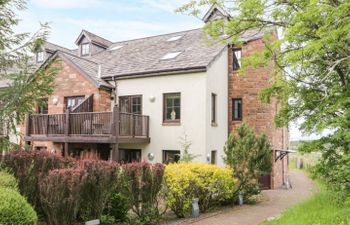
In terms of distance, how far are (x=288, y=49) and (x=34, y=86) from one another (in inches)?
259

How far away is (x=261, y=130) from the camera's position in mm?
17203

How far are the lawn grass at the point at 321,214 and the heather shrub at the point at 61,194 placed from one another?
184 inches

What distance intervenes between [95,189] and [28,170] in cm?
166

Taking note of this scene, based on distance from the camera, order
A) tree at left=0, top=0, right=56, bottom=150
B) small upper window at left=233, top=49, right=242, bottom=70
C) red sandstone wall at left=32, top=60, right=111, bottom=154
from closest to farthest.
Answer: tree at left=0, top=0, right=56, bottom=150, red sandstone wall at left=32, top=60, right=111, bottom=154, small upper window at left=233, top=49, right=242, bottom=70

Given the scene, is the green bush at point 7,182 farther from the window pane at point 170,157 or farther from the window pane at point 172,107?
the window pane at point 172,107

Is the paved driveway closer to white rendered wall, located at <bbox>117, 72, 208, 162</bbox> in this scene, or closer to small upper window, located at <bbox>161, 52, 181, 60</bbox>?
white rendered wall, located at <bbox>117, 72, 208, 162</bbox>

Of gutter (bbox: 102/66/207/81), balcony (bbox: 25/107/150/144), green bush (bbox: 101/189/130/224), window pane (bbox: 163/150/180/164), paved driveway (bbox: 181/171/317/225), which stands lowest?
paved driveway (bbox: 181/171/317/225)

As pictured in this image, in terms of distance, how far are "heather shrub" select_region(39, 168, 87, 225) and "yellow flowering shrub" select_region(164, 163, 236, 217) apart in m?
3.10

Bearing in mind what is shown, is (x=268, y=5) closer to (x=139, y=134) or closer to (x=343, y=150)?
(x=343, y=150)

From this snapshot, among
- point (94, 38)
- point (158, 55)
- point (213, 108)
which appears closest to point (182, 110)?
point (213, 108)

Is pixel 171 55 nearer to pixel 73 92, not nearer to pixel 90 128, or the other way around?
pixel 73 92

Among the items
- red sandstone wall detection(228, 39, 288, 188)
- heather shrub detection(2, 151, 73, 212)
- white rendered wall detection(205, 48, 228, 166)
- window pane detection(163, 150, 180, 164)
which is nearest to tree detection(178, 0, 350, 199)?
white rendered wall detection(205, 48, 228, 166)

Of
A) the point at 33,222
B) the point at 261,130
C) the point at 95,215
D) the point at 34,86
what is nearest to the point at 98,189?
the point at 95,215

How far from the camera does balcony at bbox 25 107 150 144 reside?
1451 cm
